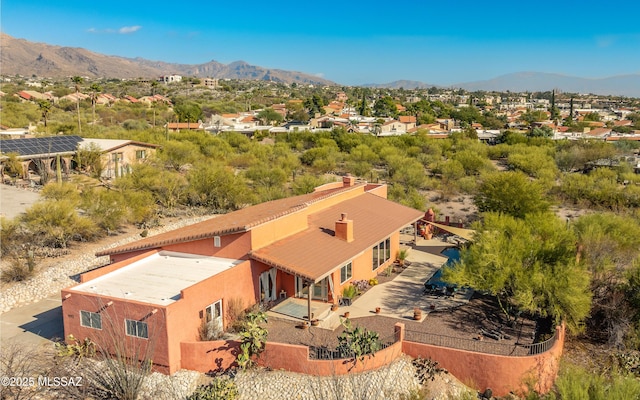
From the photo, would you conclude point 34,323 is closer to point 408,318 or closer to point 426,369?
point 408,318

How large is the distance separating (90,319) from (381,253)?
12663 millimetres

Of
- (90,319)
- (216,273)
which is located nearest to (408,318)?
(216,273)

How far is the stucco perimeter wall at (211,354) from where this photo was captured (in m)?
15.2

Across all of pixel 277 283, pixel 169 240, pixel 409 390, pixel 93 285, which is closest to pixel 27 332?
pixel 93 285

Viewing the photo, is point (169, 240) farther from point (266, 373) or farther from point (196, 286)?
point (266, 373)

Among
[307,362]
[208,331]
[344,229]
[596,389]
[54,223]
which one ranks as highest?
[344,229]

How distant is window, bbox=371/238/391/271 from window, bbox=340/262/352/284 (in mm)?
2312

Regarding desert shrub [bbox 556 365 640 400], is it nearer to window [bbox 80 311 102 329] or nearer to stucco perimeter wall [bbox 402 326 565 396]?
stucco perimeter wall [bbox 402 326 565 396]

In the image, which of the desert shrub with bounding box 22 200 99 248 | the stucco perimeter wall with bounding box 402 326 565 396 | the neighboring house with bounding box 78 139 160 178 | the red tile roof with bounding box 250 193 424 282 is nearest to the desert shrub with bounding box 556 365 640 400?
the stucco perimeter wall with bounding box 402 326 565 396

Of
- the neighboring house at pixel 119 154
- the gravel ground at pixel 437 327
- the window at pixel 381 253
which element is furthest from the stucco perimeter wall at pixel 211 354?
the neighboring house at pixel 119 154

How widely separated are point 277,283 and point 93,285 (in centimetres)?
A: 648

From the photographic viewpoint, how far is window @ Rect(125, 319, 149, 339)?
1517cm

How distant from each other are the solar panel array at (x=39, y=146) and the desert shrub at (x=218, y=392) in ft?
117

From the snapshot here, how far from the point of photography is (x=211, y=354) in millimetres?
15219
